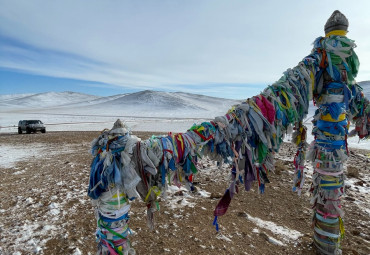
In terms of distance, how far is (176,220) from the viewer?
13.0ft

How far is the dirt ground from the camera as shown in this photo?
3250 mm

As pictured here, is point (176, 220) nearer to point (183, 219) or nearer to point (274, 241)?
point (183, 219)

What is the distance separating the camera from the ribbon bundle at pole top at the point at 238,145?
1747mm

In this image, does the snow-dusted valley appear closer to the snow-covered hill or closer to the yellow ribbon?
the yellow ribbon

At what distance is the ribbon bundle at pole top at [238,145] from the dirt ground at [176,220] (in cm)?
132

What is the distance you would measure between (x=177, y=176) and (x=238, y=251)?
1955 millimetres

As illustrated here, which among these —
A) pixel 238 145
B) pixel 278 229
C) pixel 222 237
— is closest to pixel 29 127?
pixel 222 237

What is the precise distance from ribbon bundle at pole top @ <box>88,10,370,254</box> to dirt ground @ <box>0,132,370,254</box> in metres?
1.32

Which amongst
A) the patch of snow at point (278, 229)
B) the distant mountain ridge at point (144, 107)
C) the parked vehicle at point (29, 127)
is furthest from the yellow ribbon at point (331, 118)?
the distant mountain ridge at point (144, 107)

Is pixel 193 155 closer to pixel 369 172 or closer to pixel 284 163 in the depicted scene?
pixel 284 163

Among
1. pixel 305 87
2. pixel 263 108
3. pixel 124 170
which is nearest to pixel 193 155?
pixel 124 170

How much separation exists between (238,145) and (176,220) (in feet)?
8.28

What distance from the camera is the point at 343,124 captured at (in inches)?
106

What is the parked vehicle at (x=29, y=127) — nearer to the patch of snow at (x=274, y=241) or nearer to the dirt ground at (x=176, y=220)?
the dirt ground at (x=176, y=220)
